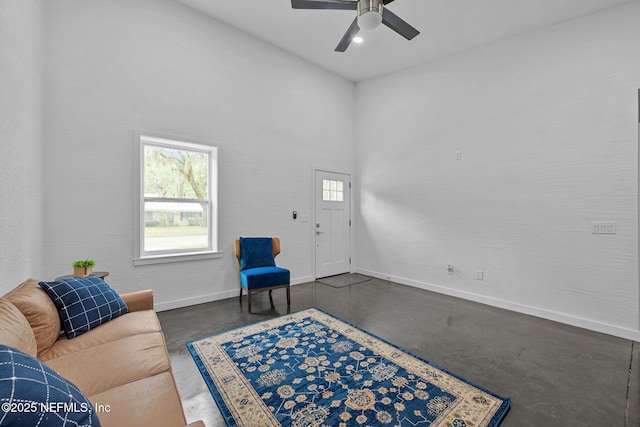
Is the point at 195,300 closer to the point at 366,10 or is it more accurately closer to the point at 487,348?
the point at 487,348

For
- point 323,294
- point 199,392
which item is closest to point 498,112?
point 323,294

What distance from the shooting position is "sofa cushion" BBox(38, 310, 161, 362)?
1.66 metres

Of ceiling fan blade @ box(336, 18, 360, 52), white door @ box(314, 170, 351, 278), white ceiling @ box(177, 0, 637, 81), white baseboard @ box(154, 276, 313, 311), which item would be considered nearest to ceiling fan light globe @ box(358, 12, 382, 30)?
ceiling fan blade @ box(336, 18, 360, 52)

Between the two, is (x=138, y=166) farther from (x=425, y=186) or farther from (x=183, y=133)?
(x=425, y=186)

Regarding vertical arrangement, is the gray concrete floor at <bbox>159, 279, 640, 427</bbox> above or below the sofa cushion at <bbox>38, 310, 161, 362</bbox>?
below

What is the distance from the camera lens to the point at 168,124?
11.5 feet

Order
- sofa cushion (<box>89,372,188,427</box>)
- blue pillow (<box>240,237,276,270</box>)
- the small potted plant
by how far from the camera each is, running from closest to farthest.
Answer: sofa cushion (<box>89,372,188,427</box>) → the small potted plant → blue pillow (<box>240,237,276,270</box>)

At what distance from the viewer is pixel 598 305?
313 centimetres

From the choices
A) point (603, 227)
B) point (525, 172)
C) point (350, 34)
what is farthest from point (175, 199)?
point (603, 227)

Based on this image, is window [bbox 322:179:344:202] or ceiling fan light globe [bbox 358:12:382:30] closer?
ceiling fan light globe [bbox 358:12:382:30]

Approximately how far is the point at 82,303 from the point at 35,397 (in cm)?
144

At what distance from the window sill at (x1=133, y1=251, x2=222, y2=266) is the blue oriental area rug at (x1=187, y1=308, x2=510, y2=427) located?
1.29 meters

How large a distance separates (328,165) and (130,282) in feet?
11.7

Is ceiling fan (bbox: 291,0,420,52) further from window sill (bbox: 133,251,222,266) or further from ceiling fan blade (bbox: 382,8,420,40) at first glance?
window sill (bbox: 133,251,222,266)
